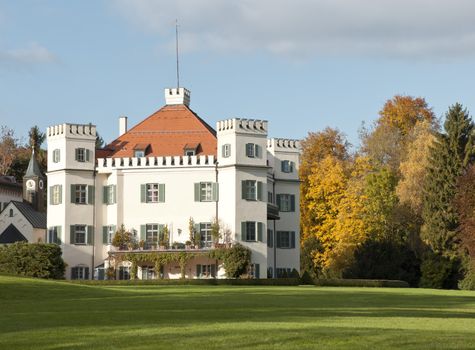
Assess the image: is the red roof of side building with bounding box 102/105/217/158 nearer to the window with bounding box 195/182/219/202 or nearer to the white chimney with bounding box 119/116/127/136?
the window with bounding box 195/182/219/202

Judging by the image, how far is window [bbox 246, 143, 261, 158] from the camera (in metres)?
71.1

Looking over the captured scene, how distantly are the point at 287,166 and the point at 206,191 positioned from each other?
29.1ft

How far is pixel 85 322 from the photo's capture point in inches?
987

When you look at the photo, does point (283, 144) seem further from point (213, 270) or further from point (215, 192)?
point (213, 270)

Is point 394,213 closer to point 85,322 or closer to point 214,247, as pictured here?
point 214,247

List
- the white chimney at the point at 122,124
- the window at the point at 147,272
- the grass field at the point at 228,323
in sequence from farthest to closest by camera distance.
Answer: the white chimney at the point at 122,124 < the window at the point at 147,272 < the grass field at the point at 228,323

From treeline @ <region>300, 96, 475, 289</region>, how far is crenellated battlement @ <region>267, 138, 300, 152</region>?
349cm

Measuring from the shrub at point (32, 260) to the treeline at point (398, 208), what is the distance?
828 inches

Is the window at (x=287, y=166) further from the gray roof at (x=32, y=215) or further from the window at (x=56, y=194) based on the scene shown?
the gray roof at (x=32, y=215)

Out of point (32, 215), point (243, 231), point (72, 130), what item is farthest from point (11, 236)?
point (243, 231)

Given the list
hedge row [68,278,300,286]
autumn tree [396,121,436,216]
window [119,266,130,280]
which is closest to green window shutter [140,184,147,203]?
window [119,266,130,280]

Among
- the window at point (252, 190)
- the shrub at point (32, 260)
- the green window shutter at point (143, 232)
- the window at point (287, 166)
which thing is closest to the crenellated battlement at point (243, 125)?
the window at point (252, 190)

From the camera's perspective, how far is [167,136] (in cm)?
7469

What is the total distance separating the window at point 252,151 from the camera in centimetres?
7106
